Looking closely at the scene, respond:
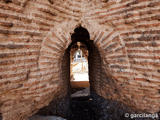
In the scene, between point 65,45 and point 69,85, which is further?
point 69,85

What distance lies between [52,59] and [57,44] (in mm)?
301

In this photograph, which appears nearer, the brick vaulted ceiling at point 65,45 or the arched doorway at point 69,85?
the brick vaulted ceiling at point 65,45

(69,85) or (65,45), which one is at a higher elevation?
(65,45)

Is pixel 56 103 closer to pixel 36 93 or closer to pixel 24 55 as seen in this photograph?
pixel 36 93

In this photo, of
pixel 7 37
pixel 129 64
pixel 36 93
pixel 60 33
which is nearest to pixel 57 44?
pixel 60 33

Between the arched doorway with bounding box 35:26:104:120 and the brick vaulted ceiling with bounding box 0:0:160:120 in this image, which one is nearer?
the brick vaulted ceiling with bounding box 0:0:160:120

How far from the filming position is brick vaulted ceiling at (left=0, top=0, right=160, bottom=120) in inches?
59.4

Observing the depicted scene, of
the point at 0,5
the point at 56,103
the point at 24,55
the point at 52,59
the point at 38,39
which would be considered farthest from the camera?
the point at 56,103

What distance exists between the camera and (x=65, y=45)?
2104 millimetres

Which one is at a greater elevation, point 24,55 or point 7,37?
point 7,37

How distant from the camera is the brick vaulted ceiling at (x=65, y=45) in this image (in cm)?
151

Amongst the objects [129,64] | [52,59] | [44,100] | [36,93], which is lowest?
[44,100]

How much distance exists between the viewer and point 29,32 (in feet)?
5.35

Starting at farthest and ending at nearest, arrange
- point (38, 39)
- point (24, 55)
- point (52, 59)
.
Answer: point (52, 59)
point (38, 39)
point (24, 55)
